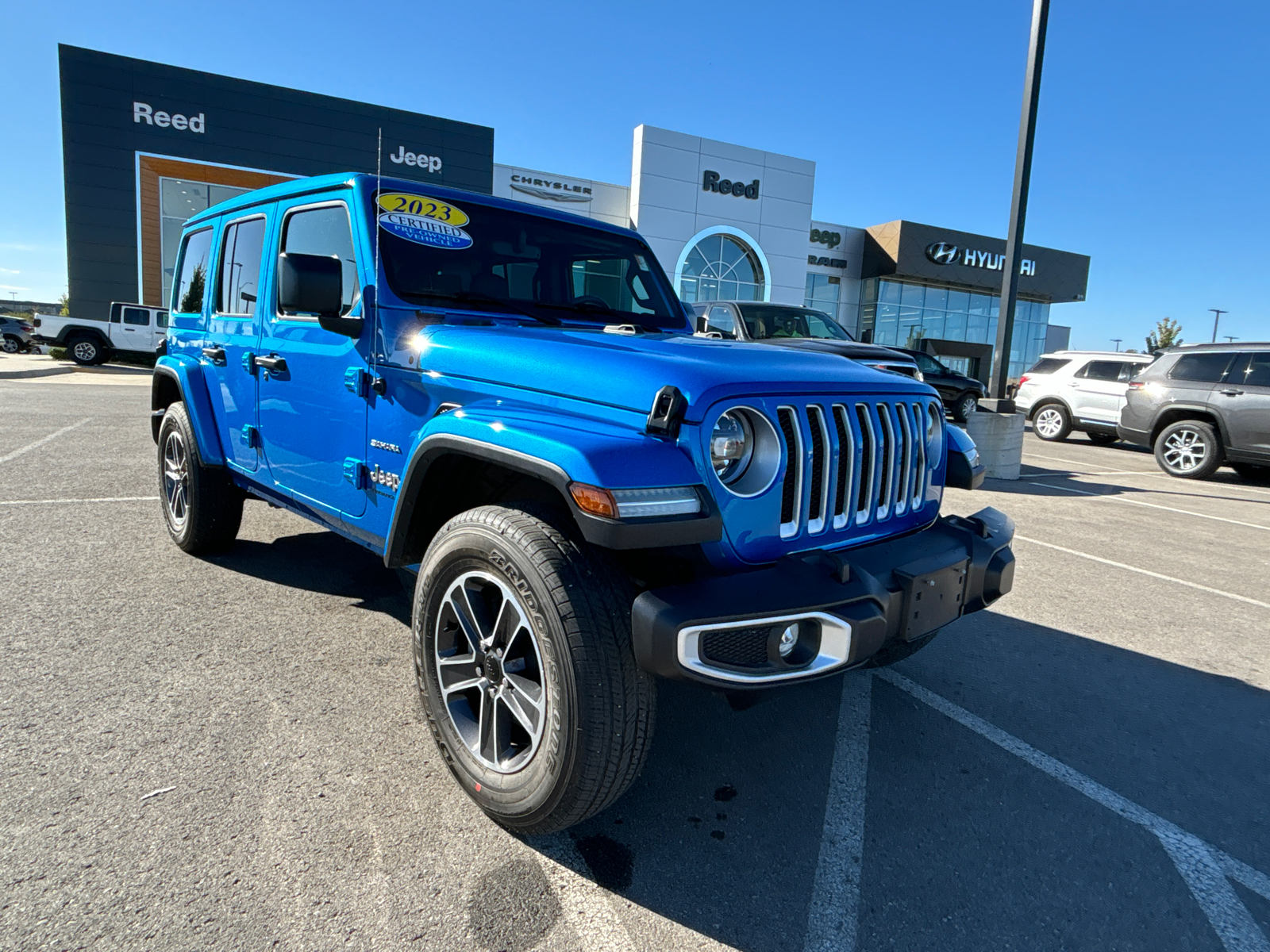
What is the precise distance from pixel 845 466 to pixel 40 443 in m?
9.18

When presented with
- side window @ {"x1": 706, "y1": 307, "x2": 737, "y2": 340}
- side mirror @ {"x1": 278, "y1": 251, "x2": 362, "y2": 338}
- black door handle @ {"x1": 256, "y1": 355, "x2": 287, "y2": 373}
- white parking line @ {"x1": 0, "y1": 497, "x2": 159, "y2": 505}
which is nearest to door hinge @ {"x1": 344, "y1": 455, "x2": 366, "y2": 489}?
side mirror @ {"x1": 278, "y1": 251, "x2": 362, "y2": 338}

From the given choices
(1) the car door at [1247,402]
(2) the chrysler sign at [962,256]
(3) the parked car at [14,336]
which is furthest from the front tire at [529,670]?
(2) the chrysler sign at [962,256]

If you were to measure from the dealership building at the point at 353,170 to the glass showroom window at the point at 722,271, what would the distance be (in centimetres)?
6

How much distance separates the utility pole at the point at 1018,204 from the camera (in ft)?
30.1

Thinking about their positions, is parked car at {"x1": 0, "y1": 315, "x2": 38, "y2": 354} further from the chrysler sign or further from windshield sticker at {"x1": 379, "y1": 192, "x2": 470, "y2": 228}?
the chrysler sign

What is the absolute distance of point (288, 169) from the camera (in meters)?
24.4

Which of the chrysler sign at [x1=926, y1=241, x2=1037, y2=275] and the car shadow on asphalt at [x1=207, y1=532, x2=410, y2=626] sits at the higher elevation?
the chrysler sign at [x1=926, y1=241, x2=1037, y2=275]

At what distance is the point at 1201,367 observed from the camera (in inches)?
423

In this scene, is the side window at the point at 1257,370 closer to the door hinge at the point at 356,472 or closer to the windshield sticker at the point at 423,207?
the windshield sticker at the point at 423,207

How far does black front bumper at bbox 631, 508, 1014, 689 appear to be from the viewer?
1833 mm

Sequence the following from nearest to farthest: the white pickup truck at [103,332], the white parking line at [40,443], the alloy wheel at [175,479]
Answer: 1. the alloy wheel at [175,479]
2. the white parking line at [40,443]
3. the white pickup truck at [103,332]

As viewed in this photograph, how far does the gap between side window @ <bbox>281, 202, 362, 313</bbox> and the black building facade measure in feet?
74.1

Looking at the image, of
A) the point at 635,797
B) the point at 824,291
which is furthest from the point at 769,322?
the point at 824,291

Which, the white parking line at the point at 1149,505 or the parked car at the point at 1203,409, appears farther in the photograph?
the parked car at the point at 1203,409
